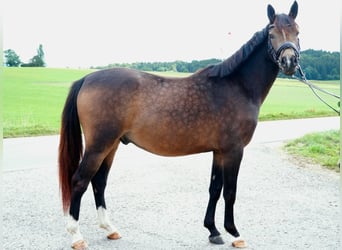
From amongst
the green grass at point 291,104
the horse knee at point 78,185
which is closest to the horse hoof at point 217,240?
the horse knee at point 78,185

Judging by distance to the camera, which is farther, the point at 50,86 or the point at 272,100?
the point at 272,100

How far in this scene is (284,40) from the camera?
2980mm

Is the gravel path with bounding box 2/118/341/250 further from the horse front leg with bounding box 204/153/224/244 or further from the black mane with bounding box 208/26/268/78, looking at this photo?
the black mane with bounding box 208/26/268/78

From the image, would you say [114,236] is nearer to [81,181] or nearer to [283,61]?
[81,181]

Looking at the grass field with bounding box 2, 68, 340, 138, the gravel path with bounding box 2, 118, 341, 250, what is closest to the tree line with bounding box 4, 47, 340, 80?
the grass field with bounding box 2, 68, 340, 138

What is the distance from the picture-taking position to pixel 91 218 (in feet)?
13.5

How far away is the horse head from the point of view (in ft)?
9.53

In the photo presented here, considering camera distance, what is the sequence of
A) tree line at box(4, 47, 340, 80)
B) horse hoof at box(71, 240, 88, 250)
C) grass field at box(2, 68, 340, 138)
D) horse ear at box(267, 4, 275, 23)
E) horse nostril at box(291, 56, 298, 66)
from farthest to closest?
grass field at box(2, 68, 340, 138) < tree line at box(4, 47, 340, 80) < horse hoof at box(71, 240, 88, 250) < horse ear at box(267, 4, 275, 23) < horse nostril at box(291, 56, 298, 66)

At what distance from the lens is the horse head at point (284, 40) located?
2904 mm

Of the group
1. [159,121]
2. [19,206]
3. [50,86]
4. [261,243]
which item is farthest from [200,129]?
[50,86]

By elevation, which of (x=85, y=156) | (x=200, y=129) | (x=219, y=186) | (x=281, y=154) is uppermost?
(x=200, y=129)

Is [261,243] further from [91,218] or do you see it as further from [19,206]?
[19,206]

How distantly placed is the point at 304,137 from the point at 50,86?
1057cm

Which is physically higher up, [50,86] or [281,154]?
[50,86]
